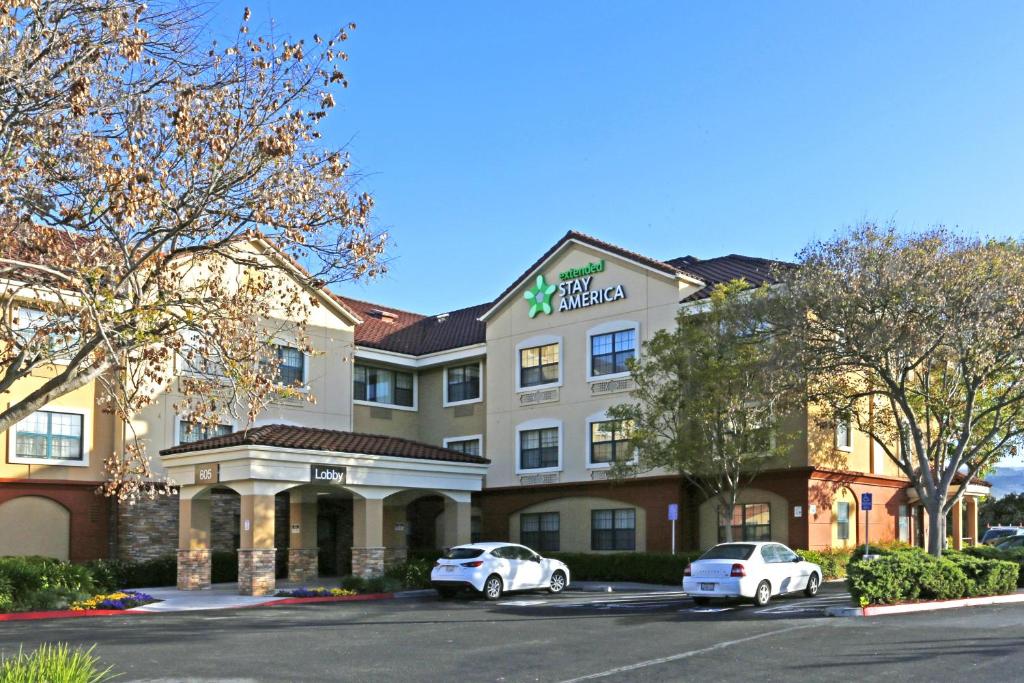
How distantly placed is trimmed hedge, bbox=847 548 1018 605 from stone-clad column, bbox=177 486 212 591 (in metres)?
18.0

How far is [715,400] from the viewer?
30.1 metres

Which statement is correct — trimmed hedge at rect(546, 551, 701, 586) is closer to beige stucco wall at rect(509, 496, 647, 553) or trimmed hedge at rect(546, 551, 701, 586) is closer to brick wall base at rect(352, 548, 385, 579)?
beige stucco wall at rect(509, 496, 647, 553)

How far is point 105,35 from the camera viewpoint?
13.0m

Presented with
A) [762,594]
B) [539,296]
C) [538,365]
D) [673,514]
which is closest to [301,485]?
[673,514]

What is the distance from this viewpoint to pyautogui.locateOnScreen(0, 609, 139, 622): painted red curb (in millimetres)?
23891

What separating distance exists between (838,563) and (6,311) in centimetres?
2469

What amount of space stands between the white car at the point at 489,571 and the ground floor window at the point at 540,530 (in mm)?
9359

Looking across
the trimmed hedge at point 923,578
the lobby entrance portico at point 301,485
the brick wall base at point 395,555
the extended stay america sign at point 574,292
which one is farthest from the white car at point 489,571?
the extended stay america sign at point 574,292

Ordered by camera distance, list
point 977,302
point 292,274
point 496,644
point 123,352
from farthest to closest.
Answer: point 977,302, point 496,644, point 292,274, point 123,352

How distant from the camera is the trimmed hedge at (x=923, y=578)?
72.2 feet

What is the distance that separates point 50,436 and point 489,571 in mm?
14109

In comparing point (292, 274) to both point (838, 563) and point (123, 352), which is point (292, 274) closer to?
point (123, 352)

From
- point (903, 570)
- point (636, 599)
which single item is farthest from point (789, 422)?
point (903, 570)

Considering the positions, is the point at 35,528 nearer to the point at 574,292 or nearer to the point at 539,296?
the point at 539,296
